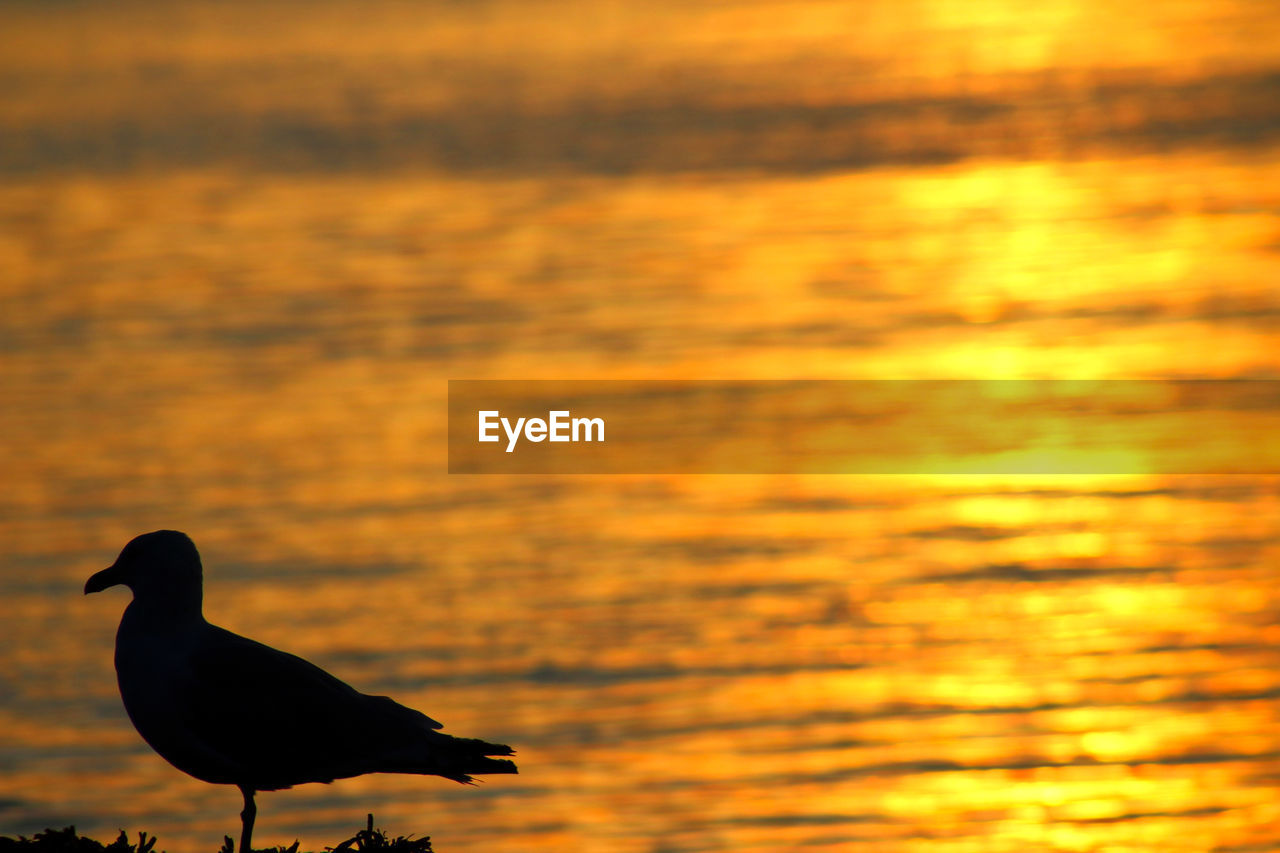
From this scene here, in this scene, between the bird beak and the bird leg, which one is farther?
the bird beak

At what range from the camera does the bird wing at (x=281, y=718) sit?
1155 centimetres

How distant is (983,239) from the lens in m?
29.5

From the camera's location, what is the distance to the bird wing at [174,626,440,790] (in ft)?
37.9

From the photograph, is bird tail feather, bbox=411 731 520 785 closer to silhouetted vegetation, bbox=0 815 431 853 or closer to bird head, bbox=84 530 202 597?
silhouetted vegetation, bbox=0 815 431 853

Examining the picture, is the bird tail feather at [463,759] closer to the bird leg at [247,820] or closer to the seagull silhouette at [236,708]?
the seagull silhouette at [236,708]

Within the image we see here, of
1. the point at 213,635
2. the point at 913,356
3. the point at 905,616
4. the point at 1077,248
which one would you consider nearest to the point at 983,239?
the point at 1077,248

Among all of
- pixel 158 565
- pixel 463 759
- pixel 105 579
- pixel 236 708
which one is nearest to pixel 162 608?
pixel 158 565

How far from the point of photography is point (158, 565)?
38.3 feet

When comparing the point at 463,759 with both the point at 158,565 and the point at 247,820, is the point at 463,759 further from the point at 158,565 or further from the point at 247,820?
the point at 158,565

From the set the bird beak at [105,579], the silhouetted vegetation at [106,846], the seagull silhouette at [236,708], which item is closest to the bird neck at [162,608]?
the seagull silhouette at [236,708]

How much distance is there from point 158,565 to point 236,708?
759mm

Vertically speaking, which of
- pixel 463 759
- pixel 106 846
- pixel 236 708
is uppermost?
pixel 236 708

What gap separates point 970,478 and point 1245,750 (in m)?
6.11

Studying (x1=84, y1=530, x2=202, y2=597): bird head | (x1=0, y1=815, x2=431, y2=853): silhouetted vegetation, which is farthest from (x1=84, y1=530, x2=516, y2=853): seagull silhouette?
(x1=0, y1=815, x2=431, y2=853): silhouetted vegetation
